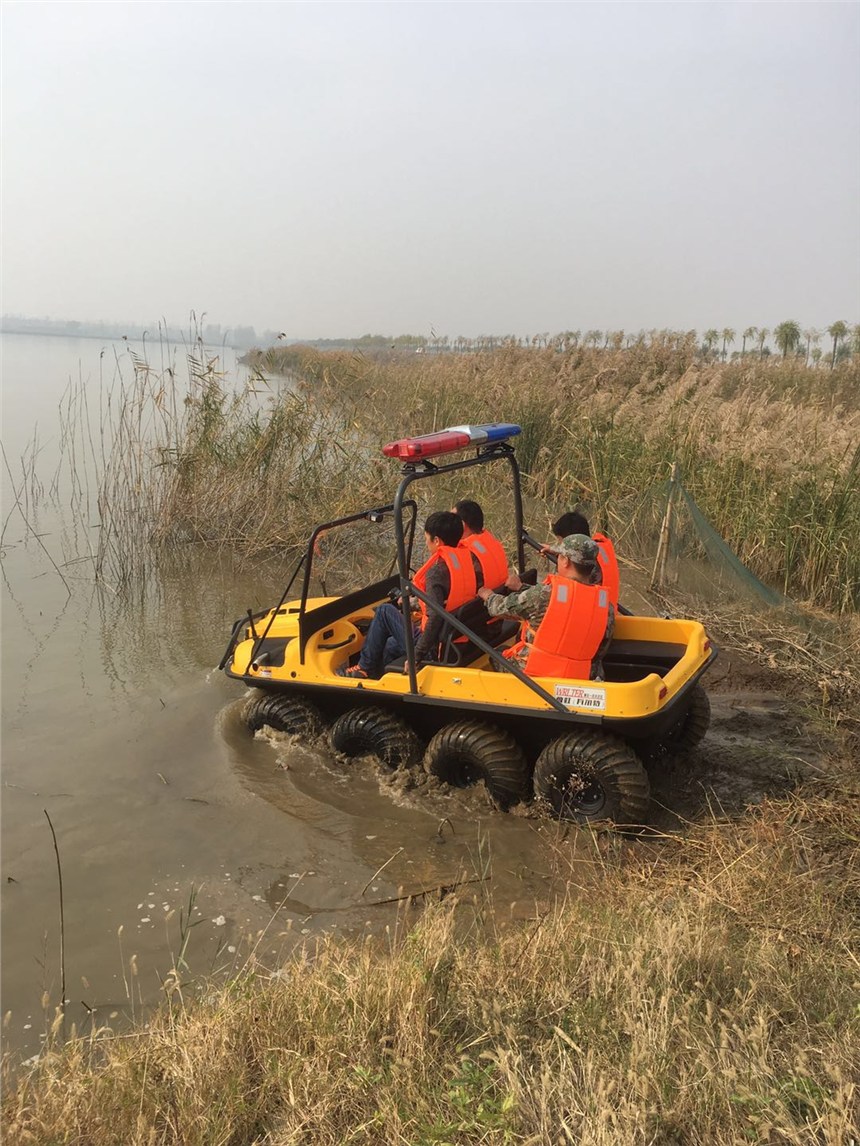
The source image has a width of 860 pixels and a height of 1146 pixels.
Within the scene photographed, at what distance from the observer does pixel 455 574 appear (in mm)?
5367

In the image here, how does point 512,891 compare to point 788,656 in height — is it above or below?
below

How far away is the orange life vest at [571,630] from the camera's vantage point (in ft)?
15.7

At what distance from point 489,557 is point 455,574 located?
414 mm

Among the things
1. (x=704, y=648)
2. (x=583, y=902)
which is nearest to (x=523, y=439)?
(x=704, y=648)

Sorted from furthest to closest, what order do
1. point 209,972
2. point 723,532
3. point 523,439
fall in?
point 523,439 < point 723,532 < point 209,972

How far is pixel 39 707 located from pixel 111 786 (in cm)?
146

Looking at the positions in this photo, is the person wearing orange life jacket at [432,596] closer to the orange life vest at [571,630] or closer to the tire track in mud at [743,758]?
the orange life vest at [571,630]

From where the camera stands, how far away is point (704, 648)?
210 inches

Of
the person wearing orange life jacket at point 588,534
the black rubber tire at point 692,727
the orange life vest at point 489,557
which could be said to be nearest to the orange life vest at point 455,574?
the orange life vest at point 489,557

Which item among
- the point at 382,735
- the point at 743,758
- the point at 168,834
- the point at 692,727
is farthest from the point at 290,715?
the point at 743,758

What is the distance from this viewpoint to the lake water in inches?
155

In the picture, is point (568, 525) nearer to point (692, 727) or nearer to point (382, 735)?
point (692, 727)

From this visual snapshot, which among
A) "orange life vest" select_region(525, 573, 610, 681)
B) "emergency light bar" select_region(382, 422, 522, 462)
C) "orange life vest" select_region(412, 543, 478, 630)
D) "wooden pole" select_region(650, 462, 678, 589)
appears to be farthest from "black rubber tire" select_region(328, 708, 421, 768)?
"wooden pole" select_region(650, 462, 678, 589)

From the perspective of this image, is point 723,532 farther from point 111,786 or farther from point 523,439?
point 111,786
